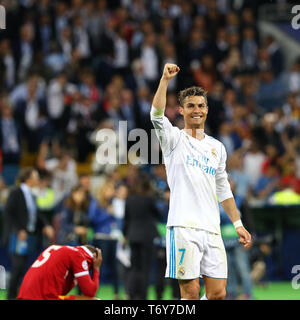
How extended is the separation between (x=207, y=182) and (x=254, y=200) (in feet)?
28.2

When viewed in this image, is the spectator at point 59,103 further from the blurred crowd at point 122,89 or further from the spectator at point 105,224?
the spectator at point 105,224

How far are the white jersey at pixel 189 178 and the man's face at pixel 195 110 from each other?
155mm

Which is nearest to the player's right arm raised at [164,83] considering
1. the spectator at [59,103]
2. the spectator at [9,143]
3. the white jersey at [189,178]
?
the white jersey at [189,178]

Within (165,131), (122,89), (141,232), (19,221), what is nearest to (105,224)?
(141,232)

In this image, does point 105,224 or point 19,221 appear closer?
point 19,221

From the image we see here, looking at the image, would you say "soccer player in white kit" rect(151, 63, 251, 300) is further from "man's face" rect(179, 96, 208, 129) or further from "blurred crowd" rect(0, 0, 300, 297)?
"blurred crowd" rect(0, 0, 300, 297)

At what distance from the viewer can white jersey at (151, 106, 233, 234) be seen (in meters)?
7.13

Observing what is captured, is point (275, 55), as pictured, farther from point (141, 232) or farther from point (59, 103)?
point (141, 232)

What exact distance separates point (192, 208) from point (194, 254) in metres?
0.39

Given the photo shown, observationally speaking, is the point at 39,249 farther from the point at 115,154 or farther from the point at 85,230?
the point at 115,154

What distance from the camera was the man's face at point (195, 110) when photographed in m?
7.17

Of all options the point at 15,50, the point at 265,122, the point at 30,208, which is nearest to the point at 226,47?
the point at 265,122

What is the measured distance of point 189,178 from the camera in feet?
23.5

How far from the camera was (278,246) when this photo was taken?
50.7 feet
